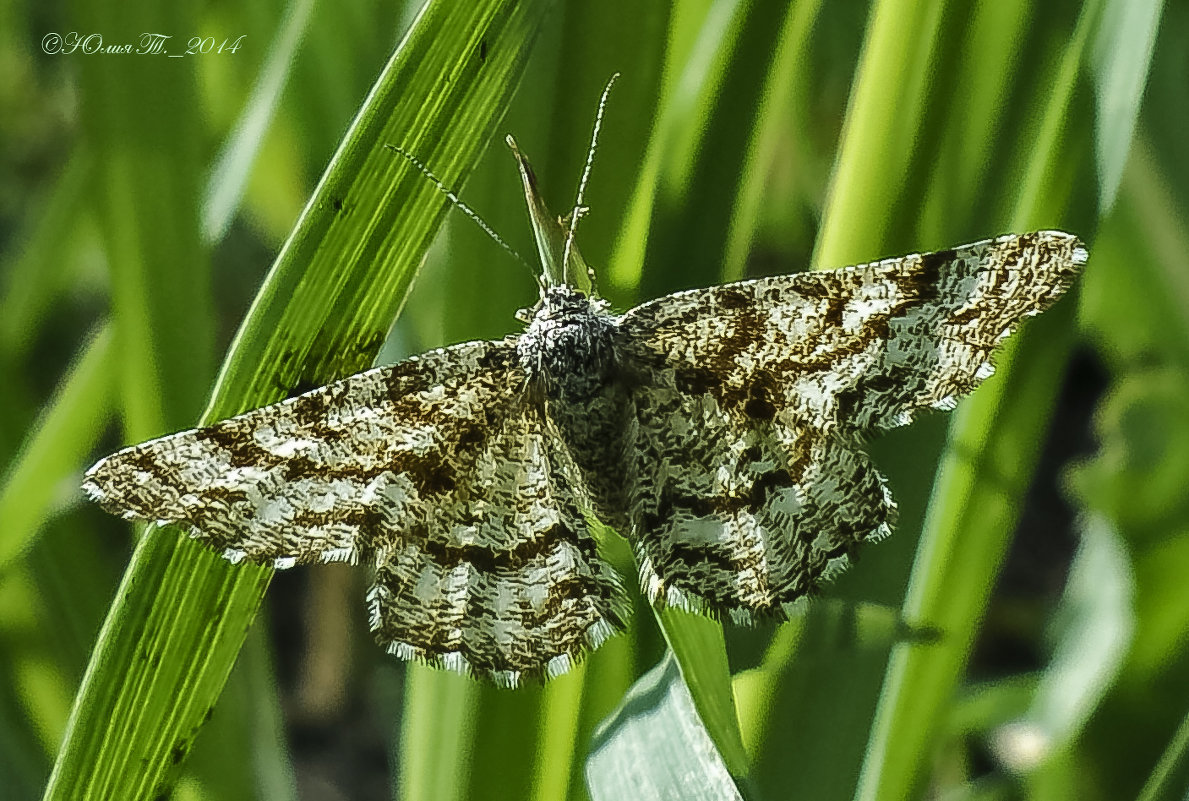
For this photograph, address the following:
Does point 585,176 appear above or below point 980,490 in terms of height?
above

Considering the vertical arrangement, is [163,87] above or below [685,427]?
above

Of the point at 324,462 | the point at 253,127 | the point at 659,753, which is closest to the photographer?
the point at 659,753

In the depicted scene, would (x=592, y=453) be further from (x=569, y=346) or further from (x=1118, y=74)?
(x=1118, y=74)

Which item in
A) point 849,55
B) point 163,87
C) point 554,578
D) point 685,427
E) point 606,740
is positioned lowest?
point 606,740

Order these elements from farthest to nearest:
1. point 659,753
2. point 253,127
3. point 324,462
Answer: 1. point 253,127
2. point 324,462
3. point 659,753

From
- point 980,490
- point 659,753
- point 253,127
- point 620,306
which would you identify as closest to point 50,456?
point 253,127

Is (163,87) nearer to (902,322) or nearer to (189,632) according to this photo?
(189,632)

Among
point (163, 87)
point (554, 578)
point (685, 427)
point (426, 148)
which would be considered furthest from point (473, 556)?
point (163, 87)

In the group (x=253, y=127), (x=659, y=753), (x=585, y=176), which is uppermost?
(x=253, y=127)
